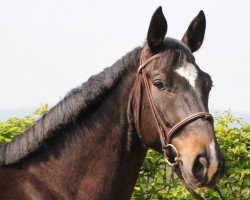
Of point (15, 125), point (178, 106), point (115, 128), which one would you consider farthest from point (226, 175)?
point (178, 106)

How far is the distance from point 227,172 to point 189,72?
10.9ft

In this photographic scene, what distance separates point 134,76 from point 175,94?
16.4 inches

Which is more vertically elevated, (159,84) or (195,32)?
(195,32)

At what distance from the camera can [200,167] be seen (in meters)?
2.94

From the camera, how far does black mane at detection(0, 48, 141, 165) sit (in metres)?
3.28

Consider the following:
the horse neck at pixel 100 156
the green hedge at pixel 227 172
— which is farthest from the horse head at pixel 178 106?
the green hedge at pixel 227 172

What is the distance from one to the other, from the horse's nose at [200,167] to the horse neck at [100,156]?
55 centimetres

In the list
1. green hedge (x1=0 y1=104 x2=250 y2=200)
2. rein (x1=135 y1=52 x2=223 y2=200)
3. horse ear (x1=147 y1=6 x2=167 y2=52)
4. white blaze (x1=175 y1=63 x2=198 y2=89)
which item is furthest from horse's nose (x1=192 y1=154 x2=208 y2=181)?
green hedge (x1=0 y1=104 x2=250 y2=200)

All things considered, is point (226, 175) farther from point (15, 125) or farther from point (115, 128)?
point (115, 128)

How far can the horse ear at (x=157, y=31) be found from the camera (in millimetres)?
3281

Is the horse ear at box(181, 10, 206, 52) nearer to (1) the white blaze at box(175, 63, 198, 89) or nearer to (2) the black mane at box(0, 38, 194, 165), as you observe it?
(2) the black mane at box(0, 38, 194, 165)

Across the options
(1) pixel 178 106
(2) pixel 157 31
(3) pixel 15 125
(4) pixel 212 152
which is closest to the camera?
(4) pixel 212 152

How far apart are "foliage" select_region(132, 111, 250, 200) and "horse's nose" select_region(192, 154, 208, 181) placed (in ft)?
9.44

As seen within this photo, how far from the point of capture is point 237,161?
6.19 metres
